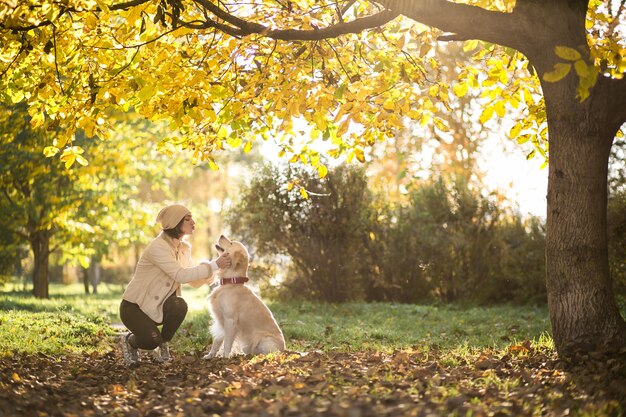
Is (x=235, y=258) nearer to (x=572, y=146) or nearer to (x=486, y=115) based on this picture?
(x=486, y=115)

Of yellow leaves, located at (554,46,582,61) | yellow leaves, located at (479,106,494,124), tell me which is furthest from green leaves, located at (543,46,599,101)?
yellow leaves, located at (479,106,494,124)

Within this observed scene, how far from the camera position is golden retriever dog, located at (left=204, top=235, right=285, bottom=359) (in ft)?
22.0

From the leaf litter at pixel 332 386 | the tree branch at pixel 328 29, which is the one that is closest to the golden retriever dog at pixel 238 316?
the leaf litter at pixel 332 386

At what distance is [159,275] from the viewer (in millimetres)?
6859

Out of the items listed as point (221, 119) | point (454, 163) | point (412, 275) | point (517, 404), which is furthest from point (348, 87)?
point (454, 163)

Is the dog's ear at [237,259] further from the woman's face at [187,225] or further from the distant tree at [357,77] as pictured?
the distant tree at [357,77]

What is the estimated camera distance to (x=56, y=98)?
719cm

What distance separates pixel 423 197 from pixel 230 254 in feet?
30.4

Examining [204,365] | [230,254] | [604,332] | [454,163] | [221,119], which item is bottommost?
[204,365]

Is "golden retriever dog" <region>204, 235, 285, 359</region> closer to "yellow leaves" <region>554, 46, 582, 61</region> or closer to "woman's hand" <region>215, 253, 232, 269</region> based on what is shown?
"woman's hand" <region>215, 253, 232, 269</region>

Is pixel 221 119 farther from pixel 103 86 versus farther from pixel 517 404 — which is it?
pixel 517 404

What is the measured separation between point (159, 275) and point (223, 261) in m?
0.72

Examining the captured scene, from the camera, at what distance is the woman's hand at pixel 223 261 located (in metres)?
6.67

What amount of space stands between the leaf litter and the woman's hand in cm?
94
